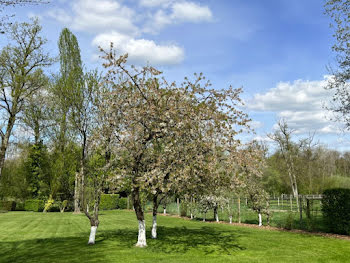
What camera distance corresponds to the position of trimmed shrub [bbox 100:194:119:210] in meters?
31.2

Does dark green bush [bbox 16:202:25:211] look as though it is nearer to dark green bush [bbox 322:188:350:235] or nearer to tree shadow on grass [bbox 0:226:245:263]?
tree shadow on grass [bbox 0:226:245:263]

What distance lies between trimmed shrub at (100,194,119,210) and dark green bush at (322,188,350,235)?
23277 millimetres

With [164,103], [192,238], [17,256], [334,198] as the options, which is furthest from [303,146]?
[17,256]

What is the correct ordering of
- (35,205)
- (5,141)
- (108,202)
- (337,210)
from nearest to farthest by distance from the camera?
(337,210) → (5,141) → (35,205) → (108,202)

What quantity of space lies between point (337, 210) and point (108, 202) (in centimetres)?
2415

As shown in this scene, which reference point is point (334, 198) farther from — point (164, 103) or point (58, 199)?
point (58, 199)

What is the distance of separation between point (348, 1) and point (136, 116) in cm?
1195

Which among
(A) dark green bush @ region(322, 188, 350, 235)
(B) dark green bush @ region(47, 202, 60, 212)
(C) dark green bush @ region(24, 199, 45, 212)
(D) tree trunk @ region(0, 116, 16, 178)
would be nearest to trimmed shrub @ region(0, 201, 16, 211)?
(C) dark green bush @ region(24, 199, 45, 212)

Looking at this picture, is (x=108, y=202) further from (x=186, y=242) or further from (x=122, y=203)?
(x=186, y=242)

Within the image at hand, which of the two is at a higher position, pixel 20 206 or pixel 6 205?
pixel 6 205

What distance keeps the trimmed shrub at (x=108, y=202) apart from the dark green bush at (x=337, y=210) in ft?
76.4

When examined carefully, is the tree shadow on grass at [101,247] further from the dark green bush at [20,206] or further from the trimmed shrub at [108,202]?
the dark green bush at [20,206]

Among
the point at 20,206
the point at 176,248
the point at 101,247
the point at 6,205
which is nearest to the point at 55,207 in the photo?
the point at 20,206

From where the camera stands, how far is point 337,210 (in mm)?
13773
